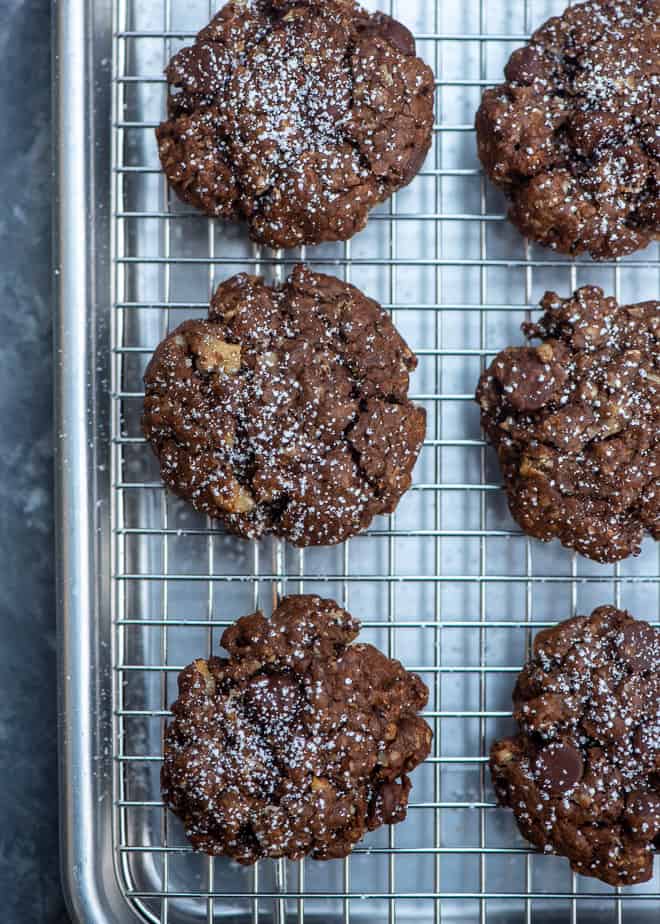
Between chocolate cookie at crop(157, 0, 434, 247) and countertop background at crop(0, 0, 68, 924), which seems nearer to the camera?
chocolate cookie at crop(157, 0, 434, 247)

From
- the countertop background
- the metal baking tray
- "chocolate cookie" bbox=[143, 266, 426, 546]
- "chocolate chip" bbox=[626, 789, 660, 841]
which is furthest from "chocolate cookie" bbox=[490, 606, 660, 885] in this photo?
the countertop background

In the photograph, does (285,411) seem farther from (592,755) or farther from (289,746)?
(592,755)

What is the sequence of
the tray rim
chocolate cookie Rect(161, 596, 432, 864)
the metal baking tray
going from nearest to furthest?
1. chocolate cookie Rect(161, 596, 432, 864)
2. the tray rim
3. the metal baking tray

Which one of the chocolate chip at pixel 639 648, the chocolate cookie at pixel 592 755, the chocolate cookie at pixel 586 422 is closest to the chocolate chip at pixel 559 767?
the chocolate cookie at pixel 592 755

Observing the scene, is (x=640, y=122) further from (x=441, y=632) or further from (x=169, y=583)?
(x=169, y=583)

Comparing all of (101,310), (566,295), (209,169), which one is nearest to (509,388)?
(566,295)

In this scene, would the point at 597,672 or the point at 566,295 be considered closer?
→ the point at 597,672

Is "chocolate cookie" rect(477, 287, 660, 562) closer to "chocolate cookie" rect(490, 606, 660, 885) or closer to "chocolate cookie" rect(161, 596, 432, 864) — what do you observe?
"chocolate cookie" rect(490, 606, 660, 885)
